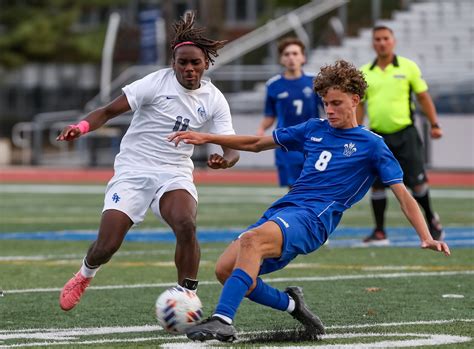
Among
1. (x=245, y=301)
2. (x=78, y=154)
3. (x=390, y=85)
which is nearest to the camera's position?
(x=245, y=301)

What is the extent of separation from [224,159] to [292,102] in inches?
Answer: 207

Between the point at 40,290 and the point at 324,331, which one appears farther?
the point at 40,290

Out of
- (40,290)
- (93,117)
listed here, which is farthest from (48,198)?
(93,117)

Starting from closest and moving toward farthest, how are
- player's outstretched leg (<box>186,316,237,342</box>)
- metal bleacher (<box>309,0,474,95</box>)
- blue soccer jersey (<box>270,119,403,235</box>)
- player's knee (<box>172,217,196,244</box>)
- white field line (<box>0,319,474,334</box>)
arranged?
player's outstretched leg (<box>186,316,237,342</box>), blue soccer jersey (<box>270,119,403,235</box>), white field line (<box>0,319,474,334</box>), player's knee (<box>172,217,196,244</box>), metal bleacher (<box>309,0,474,95</box>)

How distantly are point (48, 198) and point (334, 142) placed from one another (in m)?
14.7

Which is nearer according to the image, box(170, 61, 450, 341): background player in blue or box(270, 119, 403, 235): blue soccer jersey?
box(170, 61, 450, 341): background player in blue

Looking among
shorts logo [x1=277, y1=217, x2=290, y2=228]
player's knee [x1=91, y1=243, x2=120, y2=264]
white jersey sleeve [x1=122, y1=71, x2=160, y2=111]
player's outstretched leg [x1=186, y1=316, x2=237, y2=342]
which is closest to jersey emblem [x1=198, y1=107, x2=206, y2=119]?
white jersey sleeve [x1=122, y1=71, x2=160, y2=111]

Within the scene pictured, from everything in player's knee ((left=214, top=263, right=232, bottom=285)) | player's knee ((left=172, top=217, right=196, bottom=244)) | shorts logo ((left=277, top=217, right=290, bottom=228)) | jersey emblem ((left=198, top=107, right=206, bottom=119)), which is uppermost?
jersey emblem ((left=198, top=107, right=206, bottom=119))

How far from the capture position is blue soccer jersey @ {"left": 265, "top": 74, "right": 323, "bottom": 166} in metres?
12.5

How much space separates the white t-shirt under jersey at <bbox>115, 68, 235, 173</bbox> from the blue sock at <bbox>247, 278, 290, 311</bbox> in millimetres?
1364

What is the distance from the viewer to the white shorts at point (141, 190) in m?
7.73

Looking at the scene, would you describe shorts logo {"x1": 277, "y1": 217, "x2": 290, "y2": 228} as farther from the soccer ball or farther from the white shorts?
the white shorts

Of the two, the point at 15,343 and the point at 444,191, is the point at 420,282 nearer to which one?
the point at 15,343

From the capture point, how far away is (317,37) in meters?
30.9
